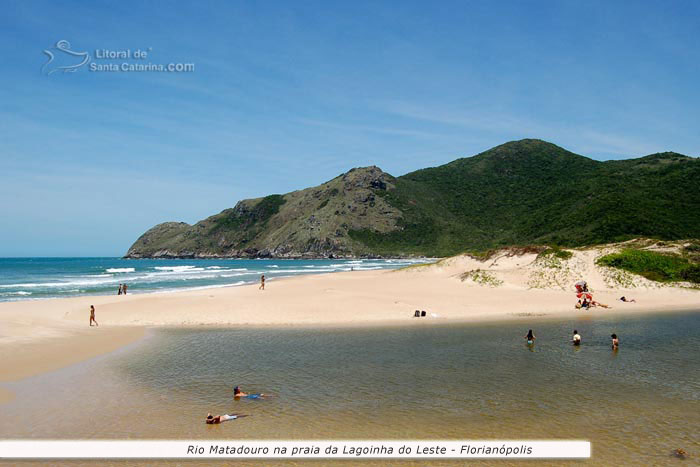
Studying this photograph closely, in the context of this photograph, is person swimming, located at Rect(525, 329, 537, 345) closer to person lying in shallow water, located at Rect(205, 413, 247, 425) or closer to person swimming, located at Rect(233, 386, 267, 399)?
person swimming, located at Rect(233, 386, 267, 399)

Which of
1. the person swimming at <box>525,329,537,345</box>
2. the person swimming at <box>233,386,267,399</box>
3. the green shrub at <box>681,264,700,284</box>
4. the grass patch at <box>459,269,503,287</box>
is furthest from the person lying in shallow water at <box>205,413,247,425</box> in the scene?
the green shrub at <box>681,264,700,284</box>

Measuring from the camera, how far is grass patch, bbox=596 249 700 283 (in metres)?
43.6

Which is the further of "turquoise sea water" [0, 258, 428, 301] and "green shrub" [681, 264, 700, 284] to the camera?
"turquoise sea water" [0, 258, 428, 301]

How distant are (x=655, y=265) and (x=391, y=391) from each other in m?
42.0

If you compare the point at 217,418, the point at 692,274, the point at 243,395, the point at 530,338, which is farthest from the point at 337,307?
the point at 692,274

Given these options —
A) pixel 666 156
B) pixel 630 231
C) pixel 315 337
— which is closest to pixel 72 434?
pixel 315 337

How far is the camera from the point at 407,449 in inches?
414

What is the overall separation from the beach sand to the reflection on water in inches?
149

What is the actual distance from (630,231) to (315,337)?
99.9 metres

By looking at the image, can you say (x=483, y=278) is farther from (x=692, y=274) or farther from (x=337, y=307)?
(x=692, y=274)

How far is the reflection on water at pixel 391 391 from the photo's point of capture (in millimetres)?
11547

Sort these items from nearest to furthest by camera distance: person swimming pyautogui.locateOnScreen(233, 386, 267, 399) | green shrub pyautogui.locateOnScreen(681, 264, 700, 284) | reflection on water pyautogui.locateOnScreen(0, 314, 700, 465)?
reflection on water pyautogui.locateOnScreen(0, 314, 700, 465)
person swimming pyautogui.locateOnScreen(233, 386, 267, 399)
green shrub pyautogui.locateOnScreen(681, 264, 700, 284)

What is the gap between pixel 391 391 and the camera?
14.8 meters

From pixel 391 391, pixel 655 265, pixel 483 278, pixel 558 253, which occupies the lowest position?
pixel 391 391
